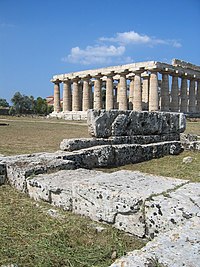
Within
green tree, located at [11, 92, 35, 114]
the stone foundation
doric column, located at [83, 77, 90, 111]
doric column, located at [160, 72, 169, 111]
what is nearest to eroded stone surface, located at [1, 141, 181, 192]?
doric column, located at [160, 72, 169, 111]

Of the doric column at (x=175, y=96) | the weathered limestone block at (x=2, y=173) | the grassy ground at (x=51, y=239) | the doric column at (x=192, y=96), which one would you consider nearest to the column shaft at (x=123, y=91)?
the doric column at (x=175, y=96)

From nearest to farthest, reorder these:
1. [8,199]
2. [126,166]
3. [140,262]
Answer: [140,262]
[8,199]
[126,166]

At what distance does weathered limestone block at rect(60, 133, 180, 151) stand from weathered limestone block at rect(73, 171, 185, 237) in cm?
311

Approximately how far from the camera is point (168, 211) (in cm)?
316

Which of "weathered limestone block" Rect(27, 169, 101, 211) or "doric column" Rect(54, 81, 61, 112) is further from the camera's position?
"doric column" Rect(54, 81, 61, 112)

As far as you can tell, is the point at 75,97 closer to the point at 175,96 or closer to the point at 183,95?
the point at 175,96

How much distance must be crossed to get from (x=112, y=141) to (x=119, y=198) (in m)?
5.03

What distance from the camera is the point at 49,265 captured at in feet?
8.45

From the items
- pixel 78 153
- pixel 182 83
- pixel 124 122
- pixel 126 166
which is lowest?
pixel 126 166

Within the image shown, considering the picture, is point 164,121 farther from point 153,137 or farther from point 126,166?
point 126,166

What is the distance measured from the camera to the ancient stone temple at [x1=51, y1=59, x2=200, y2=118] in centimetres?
3747

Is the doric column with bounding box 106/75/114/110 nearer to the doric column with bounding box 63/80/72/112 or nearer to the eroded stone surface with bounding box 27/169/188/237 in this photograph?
the doric column with bounding box 63/80/72/112

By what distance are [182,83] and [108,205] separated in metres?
41.8

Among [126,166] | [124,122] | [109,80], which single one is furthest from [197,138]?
[109,80]
